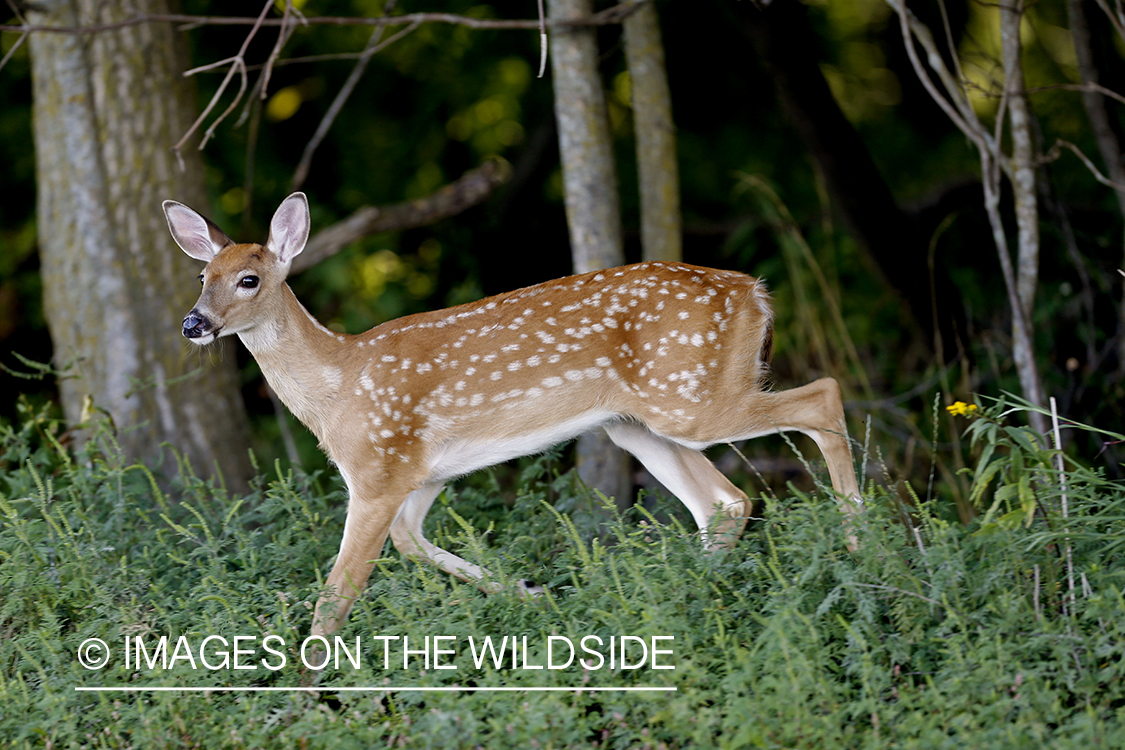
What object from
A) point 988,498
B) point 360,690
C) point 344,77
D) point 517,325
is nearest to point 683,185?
point 344,77

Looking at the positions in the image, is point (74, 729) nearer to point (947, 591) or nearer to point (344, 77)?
point (947, 591)

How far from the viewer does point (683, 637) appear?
3580 millimetres

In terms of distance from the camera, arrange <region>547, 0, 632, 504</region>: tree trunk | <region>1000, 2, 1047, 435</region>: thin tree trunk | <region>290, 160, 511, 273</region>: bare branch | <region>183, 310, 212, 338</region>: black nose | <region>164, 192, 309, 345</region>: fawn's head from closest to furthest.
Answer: <region>183, 310, 212, 338</region>: black nose < <region>164, 192, 309, 345</region>: fawn's head < <region>1000, 2, 1047, 435</region>: thin tree trunk < <region>547, 0, 632, 504</region>: tree trunk < <region>290, 160, 511, 273</region>: bare branch

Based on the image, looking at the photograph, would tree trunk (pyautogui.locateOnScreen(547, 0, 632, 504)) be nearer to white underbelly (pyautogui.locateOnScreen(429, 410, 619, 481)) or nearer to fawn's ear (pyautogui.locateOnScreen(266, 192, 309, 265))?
white underbelly (pyautogui.locateOnScreen(429, 410, 619, 481))

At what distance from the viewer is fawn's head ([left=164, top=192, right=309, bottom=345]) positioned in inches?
179

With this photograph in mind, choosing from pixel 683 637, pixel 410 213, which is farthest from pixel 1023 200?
pixel 410 213

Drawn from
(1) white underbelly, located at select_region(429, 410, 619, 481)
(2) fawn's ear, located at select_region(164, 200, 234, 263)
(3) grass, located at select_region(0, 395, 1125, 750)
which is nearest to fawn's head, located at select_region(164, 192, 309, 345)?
(2) fawn's ear, located at select_region(164, 200, 234, 263)

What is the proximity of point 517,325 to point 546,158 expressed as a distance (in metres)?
4.59

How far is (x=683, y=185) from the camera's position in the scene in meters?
9.70

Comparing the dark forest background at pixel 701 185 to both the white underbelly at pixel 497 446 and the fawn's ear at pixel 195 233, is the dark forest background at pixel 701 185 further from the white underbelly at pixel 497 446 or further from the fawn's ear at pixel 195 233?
the white underbelly at pixel 497 446

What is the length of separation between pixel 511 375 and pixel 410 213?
8.54ft

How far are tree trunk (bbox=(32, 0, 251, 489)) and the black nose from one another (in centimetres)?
174

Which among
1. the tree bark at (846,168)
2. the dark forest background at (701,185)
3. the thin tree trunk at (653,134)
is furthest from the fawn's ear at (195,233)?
the tree bark at (846,168)

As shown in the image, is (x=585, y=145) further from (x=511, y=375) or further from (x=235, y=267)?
(x=235, y=267)
